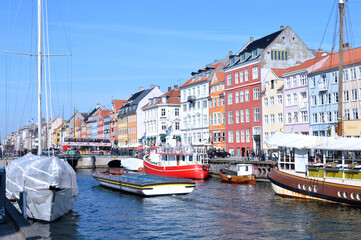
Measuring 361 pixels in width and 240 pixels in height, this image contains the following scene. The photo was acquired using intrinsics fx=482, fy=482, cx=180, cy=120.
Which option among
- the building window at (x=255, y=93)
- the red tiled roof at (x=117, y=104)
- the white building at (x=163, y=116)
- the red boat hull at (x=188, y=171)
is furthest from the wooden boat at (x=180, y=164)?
the red tiled roof at (x=117, y=104)

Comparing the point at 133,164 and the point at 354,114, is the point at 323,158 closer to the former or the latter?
the point at 354,114

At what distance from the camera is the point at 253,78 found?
78688mm

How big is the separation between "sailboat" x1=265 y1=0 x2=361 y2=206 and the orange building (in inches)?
1793

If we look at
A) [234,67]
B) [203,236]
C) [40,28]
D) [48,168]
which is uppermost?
[234,67]

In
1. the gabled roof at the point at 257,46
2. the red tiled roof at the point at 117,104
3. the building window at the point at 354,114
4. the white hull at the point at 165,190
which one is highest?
the gabled roof at the point at 257,46

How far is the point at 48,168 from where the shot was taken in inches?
1040

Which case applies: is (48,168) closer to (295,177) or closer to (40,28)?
(40,28)

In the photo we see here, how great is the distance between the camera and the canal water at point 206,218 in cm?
2533

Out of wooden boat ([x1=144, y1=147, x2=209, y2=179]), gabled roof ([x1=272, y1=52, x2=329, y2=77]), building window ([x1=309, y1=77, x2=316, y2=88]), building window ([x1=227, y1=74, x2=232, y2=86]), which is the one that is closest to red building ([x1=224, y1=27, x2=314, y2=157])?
building window ([x1=227, y1=74, x2=232, y2=86])

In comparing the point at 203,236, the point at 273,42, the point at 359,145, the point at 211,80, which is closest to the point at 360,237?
the point at 203,236

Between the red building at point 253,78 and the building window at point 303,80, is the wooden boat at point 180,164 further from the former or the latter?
the building window at point 303,80

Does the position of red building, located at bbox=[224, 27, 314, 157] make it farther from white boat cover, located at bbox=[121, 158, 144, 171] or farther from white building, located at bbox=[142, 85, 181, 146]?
white building, located at bbox=[142, 85, 181, 146]

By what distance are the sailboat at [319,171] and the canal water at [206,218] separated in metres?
0.78

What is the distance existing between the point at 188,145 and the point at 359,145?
2878 centimetres
